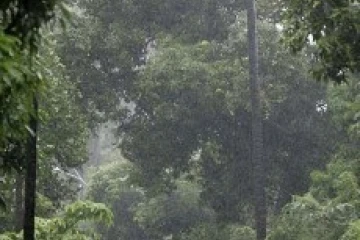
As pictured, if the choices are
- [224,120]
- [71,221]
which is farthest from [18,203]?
[224,120]

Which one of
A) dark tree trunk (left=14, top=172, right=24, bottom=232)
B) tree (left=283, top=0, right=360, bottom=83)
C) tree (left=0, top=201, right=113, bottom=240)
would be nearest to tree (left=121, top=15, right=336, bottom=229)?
dark tree trunk (left=14, top=172, right=24, bottom=232)

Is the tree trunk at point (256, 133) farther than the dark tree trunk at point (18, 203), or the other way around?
the tree trunk at point (256, 133)

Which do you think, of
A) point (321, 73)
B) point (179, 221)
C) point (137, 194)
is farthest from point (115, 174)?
point (321, 73)

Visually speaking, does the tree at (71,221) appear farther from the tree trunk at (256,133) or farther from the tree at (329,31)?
the tree trunk at (256,133)

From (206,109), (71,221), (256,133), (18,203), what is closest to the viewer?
(71,221)

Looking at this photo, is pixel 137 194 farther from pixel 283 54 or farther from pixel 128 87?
pixel 283 54

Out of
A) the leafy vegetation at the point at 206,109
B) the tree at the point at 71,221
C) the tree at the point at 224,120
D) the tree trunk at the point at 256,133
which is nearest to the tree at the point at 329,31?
the tree at the point at 71,221

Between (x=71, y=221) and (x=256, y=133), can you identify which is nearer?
(x=71, y=221)

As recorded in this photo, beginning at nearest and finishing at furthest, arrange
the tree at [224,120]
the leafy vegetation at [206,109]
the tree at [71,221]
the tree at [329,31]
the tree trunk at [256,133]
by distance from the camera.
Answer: the tree at [329,31] < the tree at [71,221] < the tree trunk at [256,133] < the leafy vegetation at [206,109] < the tree at [224,120]

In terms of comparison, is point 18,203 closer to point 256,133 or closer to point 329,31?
point 256,133

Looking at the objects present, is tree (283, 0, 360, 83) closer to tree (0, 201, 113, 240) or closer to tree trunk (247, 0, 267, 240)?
tree (0, 201, 113, 240)

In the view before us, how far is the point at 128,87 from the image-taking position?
2275cm

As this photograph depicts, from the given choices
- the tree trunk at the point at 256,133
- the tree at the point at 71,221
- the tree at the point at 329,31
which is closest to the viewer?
→ the tree at the point at 329,31

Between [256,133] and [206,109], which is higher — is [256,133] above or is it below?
below
